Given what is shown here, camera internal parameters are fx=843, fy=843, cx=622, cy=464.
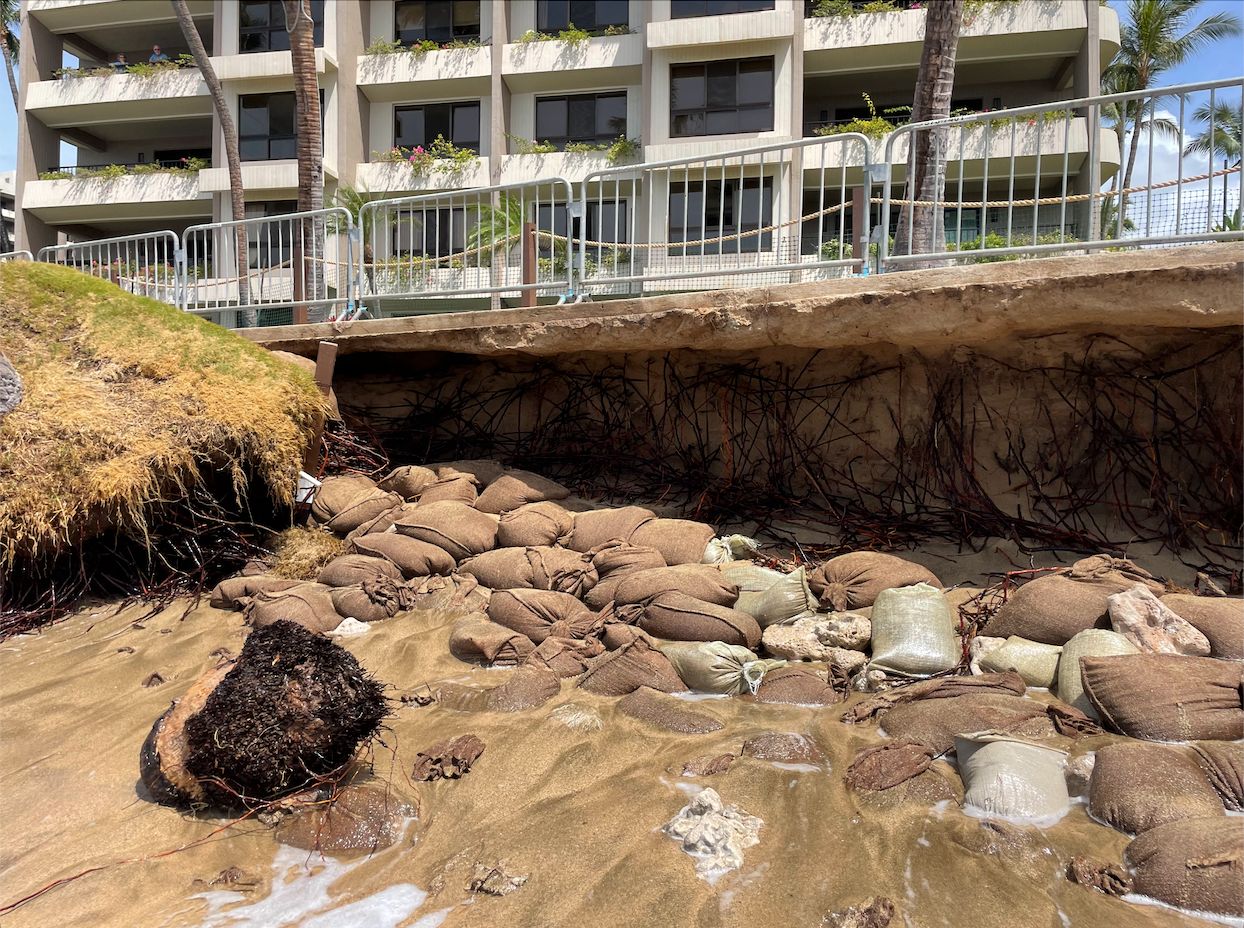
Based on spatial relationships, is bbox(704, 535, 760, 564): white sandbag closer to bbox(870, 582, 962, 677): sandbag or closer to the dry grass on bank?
bbox(870, 582, 962, 677): sandbag

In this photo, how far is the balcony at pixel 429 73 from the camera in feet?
71.1

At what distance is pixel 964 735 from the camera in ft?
11.0

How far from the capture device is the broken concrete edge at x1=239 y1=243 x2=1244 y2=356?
4.61m

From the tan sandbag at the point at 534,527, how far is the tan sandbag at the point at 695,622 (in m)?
1.38

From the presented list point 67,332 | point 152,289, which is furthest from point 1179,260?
point 152,289

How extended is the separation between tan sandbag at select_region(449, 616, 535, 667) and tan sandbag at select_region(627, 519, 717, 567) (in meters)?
1.25

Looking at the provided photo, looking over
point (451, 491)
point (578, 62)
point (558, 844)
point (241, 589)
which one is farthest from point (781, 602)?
point (578, 62)

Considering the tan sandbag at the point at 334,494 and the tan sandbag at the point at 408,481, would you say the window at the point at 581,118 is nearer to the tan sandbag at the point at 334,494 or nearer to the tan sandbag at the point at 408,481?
the tan sandbag at the point at 408,481

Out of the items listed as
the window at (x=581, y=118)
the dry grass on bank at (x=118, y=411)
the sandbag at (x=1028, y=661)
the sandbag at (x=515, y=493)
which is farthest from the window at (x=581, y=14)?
the sandbag at (x=1028, y=661)

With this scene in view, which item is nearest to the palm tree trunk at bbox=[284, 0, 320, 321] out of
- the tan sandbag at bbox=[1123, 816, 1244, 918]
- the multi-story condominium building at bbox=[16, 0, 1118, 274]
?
the multi-story condominium building at bbox=[16, 0, 1118, 274]

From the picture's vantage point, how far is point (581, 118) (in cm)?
2186

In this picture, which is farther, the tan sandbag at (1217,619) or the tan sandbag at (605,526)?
the tan sandbag at (605,526)

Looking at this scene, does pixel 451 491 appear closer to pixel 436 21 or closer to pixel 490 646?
pixel 490 646

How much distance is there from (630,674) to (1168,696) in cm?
238
